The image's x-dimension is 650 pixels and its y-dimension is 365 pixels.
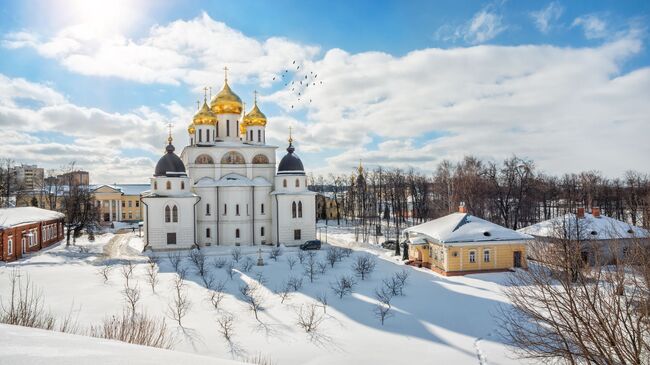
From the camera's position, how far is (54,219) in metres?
32.6

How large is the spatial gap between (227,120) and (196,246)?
36.6 feet

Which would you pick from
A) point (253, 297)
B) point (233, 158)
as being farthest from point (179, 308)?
point (233, 158)

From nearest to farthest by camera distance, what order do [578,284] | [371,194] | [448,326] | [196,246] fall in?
1. [578,284]
2. [448,326]
3. [196,246]
4. [371,194]

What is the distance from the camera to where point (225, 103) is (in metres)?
34.2

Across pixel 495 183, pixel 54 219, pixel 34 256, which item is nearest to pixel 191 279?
pixel 34 256

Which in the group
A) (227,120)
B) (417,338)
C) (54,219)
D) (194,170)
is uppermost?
(227,120)

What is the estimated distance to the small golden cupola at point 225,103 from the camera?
1347 inches

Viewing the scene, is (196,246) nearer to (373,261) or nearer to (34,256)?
(34,256)

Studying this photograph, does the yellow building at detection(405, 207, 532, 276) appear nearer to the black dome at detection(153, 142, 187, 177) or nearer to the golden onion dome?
the black dome at detection(153, 142, 187, 177)

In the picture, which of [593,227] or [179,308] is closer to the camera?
[179,308]

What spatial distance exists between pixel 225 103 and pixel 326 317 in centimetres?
2432

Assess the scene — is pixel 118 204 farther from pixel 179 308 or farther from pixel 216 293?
pixel 179 308

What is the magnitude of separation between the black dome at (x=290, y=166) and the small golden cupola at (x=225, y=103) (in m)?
6.49

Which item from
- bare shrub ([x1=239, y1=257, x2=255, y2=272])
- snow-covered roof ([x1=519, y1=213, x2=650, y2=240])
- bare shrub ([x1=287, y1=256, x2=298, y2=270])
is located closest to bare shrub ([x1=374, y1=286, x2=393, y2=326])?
bare shrub ([x1=287, y1=256, x2=298, y2=270])
